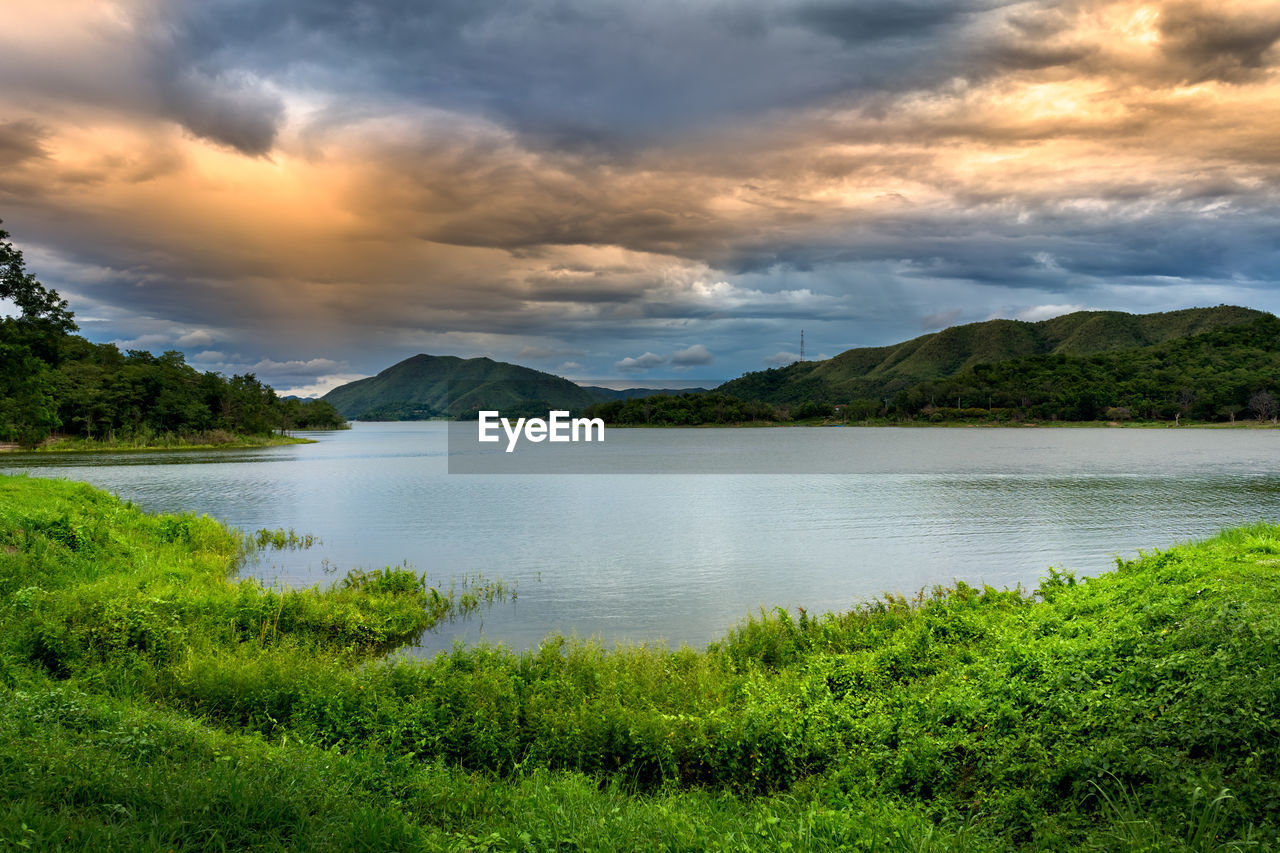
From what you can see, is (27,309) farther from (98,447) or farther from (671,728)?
(98,447)

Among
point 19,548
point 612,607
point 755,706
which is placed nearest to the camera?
point 755,706

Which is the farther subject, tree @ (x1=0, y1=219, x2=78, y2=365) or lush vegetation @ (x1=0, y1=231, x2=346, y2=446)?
lush vegetation @ (x1=0, y1=231, x2=346, y2=446)

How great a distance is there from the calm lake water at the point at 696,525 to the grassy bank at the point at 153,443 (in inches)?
1238

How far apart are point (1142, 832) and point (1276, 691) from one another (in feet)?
8.34

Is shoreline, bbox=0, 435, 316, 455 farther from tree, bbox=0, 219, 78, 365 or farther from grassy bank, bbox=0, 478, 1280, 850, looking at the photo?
grassy bank, bbox=0, 478, 1280, 850

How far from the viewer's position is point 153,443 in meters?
108

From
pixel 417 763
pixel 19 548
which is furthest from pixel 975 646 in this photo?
pixel 19 548

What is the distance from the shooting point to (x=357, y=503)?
45.9 m

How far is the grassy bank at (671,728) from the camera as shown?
6.26 meters

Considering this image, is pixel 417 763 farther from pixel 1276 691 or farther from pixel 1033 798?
pixel 1276 691

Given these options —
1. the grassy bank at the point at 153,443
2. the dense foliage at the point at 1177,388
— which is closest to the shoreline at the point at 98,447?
the grassy bank at the point at 153,443

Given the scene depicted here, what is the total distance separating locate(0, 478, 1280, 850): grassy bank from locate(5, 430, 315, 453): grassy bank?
334 feet

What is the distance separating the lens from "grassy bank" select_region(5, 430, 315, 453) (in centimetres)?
9675

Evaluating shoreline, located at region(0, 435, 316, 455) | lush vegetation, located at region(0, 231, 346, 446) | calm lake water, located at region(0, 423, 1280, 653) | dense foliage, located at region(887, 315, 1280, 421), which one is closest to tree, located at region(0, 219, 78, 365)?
calm lake water, located at region(0, 423, 1280, 653)
